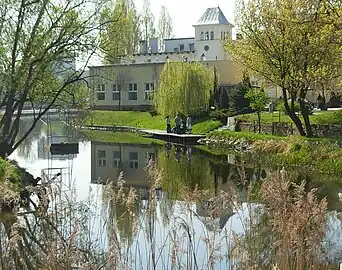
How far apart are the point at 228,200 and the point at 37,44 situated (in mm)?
11274

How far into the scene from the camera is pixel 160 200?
1349 cm

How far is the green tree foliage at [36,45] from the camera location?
1644 cm

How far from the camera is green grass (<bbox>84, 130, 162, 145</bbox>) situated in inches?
1379

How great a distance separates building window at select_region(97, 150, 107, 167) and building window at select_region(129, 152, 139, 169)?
1099 millimetres

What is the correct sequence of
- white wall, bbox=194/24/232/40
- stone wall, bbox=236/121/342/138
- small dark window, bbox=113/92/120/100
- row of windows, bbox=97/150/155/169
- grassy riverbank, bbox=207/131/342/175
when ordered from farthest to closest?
white wall, bbox=194/24/232/40
small dark window, bbox=113/92/120/100
stone wall, bbox=236/121/342/138
row of windows, bbox=97/150/155/169
grassy riverbank, bbox=207/131/342/175

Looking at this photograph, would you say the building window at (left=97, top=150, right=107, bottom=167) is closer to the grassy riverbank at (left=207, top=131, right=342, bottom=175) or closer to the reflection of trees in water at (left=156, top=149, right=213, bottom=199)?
the reflection of trees in water at (left=156, top=149, right=213, bottom=199)

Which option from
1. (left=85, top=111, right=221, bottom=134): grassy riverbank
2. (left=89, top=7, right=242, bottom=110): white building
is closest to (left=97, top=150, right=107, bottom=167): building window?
(left=85, top=111, right=221, bottom=134): grassy riverbank

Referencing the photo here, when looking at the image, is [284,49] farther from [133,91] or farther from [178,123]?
[133,91]

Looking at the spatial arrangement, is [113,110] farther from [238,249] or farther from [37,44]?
[238,249]

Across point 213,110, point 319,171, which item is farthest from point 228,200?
point 213,110

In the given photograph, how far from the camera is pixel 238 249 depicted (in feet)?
17.3

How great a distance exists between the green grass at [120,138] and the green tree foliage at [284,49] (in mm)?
10479

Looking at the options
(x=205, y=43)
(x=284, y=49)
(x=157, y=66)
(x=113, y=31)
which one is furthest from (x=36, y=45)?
(x=205, y=43)

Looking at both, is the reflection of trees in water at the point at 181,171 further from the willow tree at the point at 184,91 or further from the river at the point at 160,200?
the willow tree at the point at 184,91
